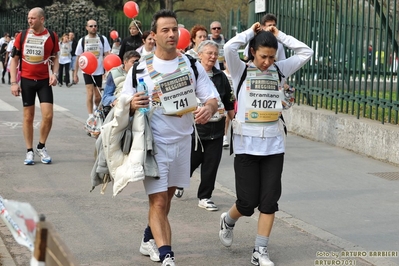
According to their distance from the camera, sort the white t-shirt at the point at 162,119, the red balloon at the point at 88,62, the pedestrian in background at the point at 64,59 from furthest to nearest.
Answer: the pedestrian in background at the point at 64,59
the red balloon at the point at 88,62
the white t-shirt at the point at 162,119

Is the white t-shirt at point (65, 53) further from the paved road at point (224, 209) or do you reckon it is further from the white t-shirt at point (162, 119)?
the white t-shirt at point (162, 119)

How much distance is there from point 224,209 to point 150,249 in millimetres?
1980

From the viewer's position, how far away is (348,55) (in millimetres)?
11969

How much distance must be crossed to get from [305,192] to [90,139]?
197 inches

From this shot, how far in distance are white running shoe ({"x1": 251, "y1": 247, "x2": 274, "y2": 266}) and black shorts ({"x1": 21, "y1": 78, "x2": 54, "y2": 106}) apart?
16.8 ft

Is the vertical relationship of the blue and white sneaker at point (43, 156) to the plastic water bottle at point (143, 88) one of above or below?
below

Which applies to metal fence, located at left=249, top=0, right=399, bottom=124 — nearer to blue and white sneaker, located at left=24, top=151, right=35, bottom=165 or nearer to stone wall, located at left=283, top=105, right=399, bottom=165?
stone wall, located at left=283, top=105, right=399, bottom=165

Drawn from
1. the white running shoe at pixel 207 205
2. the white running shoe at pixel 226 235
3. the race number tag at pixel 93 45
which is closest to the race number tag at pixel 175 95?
the white running shoe at pixel 226 235

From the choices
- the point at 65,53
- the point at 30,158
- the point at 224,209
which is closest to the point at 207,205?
the point at 224,209

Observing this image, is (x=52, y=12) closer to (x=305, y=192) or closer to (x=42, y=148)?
(x=42, y=148)

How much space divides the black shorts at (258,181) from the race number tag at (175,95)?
71 centimetres

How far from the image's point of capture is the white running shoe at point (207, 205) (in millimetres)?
7973

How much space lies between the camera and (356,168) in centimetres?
1023

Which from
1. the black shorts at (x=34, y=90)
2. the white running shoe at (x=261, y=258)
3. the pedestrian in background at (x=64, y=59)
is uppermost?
the black shorts at (x=34, y=90)
